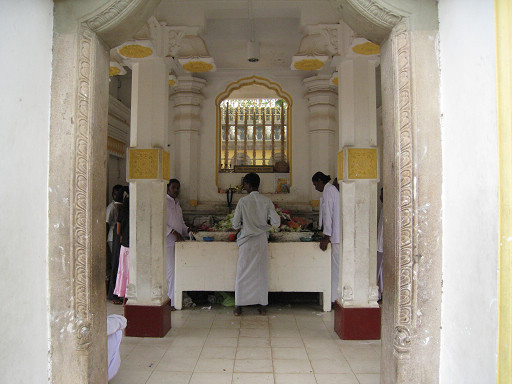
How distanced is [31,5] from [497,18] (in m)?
2.41

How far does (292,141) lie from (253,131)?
1.16 m

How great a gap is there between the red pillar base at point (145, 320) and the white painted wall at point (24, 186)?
6.95 ft

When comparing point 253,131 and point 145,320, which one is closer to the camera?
point 145,320

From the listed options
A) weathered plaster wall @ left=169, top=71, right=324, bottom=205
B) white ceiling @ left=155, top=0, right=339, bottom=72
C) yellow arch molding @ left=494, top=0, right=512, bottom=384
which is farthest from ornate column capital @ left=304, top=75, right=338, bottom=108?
yellow arch molding @ left=494, top=0, right=512, bottom=384

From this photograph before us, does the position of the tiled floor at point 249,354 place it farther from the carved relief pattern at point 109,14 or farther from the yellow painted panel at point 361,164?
the carved relief pattern at point 109,14

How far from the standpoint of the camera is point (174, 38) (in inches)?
181

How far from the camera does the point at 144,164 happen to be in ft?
14.5

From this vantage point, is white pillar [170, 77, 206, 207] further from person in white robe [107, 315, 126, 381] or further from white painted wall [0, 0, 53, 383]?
white painted wall [0, 0, 53, 383]

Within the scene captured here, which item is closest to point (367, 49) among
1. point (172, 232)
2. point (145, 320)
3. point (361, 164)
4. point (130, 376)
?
point (361, 164)

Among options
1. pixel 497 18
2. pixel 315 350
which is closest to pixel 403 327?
pixel 497 18

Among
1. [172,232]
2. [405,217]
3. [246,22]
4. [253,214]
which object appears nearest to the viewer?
[405,217]

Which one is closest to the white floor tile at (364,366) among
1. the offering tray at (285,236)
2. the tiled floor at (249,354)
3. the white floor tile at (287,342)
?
the tiled floor at (249,354)

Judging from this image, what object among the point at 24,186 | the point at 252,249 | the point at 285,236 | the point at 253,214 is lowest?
the point at 252,249

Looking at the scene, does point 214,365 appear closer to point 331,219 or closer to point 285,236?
point 285,236
